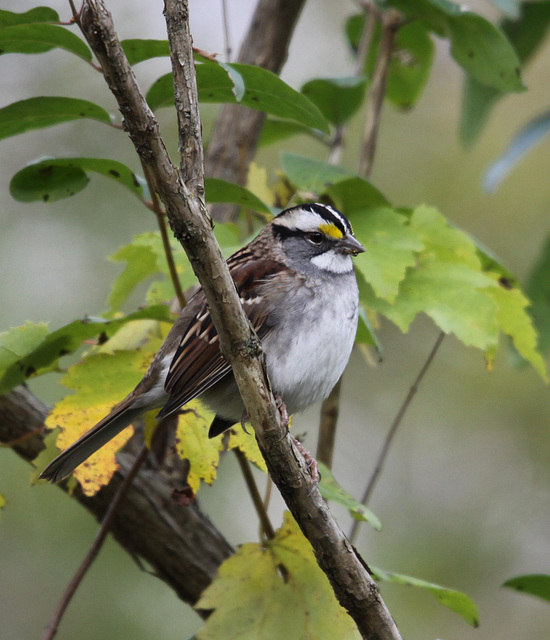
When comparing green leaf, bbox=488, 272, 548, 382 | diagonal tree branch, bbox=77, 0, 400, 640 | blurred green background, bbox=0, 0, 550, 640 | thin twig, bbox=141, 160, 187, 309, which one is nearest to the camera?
diagonal tree branch, bbox=77, 0, 400, 640

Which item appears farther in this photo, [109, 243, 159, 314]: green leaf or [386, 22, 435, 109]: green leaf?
[386, 22, 435, 109]: green leaf

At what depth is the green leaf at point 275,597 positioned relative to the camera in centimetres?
227

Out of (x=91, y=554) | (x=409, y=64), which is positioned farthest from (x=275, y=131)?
(x=91, y=554)

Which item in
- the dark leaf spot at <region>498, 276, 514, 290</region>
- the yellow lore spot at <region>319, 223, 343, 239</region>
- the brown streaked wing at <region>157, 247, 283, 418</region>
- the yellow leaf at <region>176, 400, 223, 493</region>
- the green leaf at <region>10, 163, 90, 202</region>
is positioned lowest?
the yellow leaf at <region>176, 400, 223, 493</region>

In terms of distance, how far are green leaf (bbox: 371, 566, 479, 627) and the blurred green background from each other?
3.94 m

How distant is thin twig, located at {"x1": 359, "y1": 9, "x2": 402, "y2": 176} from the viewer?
A: 3555 millimetres

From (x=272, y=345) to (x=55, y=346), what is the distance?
0.69 metres

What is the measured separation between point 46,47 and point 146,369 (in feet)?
3.31

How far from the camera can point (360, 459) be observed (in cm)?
718

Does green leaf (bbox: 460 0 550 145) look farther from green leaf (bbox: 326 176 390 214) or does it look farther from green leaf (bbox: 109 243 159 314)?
green leaf (bbox: 109 243 159 314)

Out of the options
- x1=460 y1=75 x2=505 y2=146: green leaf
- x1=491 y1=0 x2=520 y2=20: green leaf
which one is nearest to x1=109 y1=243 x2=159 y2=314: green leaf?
x1=491 y1=0 x2=520 y2=20: green leaf

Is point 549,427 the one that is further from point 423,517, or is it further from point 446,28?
point 446,28

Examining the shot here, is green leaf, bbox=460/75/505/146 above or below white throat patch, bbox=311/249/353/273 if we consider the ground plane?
above

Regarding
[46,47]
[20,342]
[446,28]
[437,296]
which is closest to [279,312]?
[437,296]
